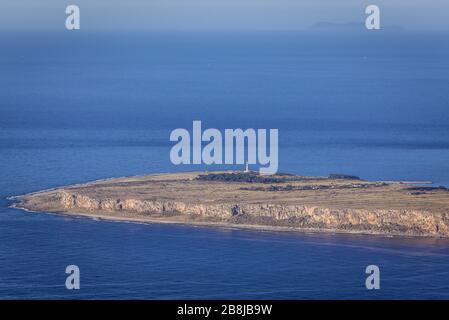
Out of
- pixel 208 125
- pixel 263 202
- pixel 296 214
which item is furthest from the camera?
pixel 208 125

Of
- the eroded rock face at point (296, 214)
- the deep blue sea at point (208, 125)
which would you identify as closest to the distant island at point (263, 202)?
the eroded rock face at point (296, 214)

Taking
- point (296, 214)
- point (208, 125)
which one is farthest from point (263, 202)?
point (208, 125)

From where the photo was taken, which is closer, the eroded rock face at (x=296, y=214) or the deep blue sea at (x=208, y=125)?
the deep blue sea at (x=208, y=125)

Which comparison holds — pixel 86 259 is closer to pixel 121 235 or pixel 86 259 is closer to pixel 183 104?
pixel 121 235

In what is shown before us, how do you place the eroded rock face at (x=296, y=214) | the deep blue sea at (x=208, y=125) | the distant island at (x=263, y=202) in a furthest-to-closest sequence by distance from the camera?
the distant island at (x=263, y=202) → the eroded rock face at (x=296, y=214) → the deep blue sea at (x=208, y=125)

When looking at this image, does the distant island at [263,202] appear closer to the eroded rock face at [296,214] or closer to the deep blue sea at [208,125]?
the eroded rock face at [296,214]

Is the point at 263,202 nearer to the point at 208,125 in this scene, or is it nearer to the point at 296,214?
the point at 296,214

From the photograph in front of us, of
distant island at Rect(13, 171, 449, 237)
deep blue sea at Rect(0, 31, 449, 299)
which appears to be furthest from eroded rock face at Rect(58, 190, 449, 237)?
deep blue sea at Rect(0, 31, 449, 299)
